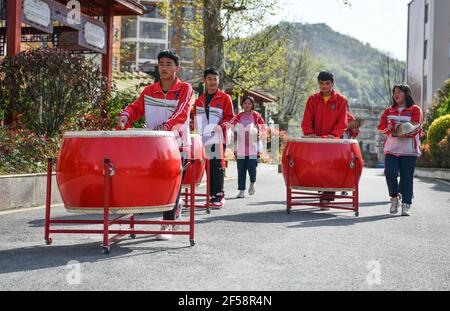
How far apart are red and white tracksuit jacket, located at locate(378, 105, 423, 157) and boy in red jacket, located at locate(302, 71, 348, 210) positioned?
2.12 ft

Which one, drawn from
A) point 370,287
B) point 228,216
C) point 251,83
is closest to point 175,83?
point 228,216

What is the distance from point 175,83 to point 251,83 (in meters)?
22.5

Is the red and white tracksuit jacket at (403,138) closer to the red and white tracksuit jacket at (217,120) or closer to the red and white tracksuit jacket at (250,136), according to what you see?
the red and white tracksuit jacket at (217,120)

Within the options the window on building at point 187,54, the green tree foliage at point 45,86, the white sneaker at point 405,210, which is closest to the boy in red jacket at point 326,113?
the white sneaker at point 405,210

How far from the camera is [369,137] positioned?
490 feet

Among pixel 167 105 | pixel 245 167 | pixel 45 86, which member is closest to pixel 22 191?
pixel 45 86

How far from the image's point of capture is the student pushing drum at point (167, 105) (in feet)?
24.3

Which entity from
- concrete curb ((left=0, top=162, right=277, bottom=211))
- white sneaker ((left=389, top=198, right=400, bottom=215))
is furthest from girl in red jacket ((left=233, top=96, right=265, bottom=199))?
concrete curb ((left=0, top=162, right=277, bottom=211))

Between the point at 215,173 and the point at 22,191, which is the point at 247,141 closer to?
the point at 215,173

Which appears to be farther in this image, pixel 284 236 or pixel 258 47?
pixel 258 47

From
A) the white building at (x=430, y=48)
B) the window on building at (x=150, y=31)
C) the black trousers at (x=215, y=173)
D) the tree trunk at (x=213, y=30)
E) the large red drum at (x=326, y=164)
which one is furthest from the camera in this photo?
the window on building at (x=150, y=31)

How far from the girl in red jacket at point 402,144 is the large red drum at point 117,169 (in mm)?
4866

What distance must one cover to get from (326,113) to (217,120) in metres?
1.68
